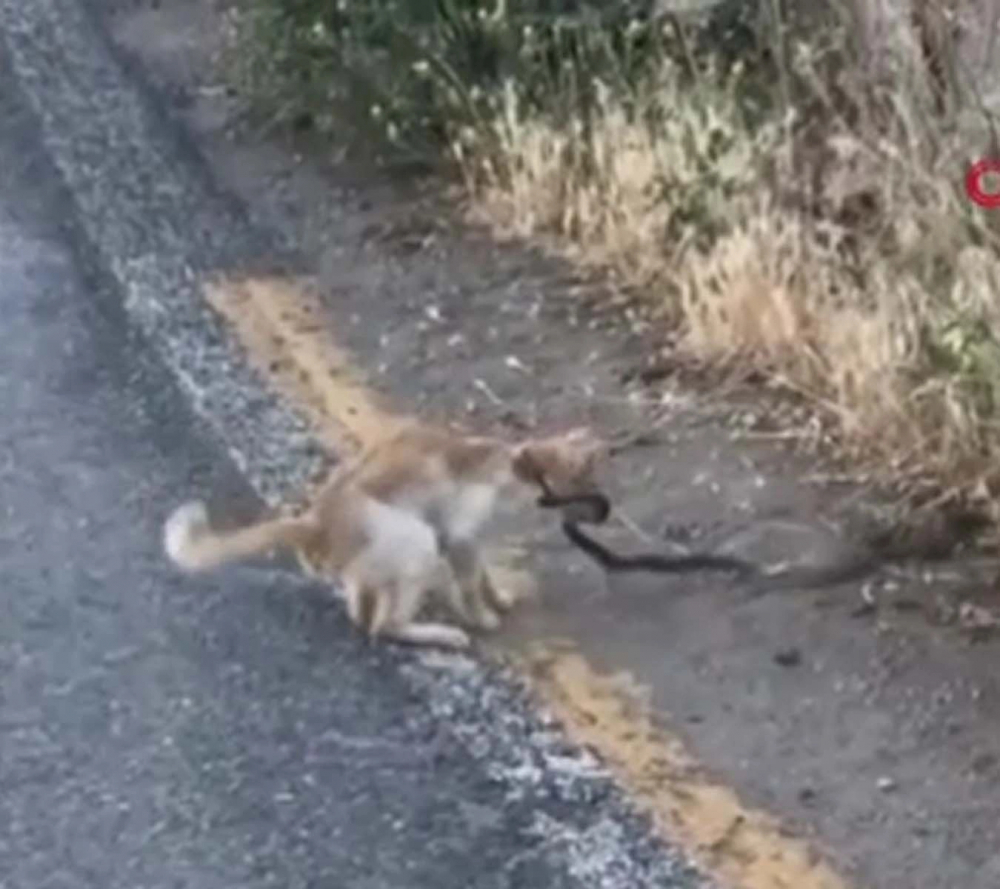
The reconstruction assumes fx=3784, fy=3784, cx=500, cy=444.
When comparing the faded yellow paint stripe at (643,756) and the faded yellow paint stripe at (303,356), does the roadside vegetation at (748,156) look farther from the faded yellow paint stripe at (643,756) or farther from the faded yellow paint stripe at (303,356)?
the faded yellow paint stripe at (643,756)

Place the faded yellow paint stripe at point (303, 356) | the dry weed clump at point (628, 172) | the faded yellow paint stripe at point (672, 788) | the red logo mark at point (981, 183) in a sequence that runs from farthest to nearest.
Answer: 1. the dry weed clump at point (628, 172)
2. the faded yellow paint stripe at point (303, 356)
3. the red logo mark at point (981, 183)
4. the faded yellow paint stripe at point (672, 788)

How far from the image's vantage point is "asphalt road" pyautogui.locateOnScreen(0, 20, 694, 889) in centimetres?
629

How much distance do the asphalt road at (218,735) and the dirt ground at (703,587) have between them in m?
0.29

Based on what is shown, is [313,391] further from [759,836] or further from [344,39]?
[759,836]

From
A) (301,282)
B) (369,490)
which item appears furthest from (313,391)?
(369,490)

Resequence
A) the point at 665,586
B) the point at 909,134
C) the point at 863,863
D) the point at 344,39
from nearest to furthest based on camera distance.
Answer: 1. the point at 863,863
2. the point at 665,586
3. the point at 909,134
4. the point at 344,39

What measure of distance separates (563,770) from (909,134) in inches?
99.1

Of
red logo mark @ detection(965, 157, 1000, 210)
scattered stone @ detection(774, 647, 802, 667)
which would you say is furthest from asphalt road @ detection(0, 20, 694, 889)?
red logo mark @ detection(965, 157, 1000, 210)

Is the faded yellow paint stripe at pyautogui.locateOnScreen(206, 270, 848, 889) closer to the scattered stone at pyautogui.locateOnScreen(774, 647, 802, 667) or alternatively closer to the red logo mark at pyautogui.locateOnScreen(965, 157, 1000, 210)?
the scattered stone at pyautogui.locateOnScreen(774, 647, 802, 667)

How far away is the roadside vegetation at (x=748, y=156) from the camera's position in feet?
26.1

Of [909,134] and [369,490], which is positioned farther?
[909,134]

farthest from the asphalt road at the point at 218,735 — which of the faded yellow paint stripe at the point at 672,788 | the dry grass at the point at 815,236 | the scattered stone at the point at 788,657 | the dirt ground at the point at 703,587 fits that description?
the dry grass at the point at 815,236

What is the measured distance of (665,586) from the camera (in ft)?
24.6

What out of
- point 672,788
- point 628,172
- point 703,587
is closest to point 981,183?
point 703,587
